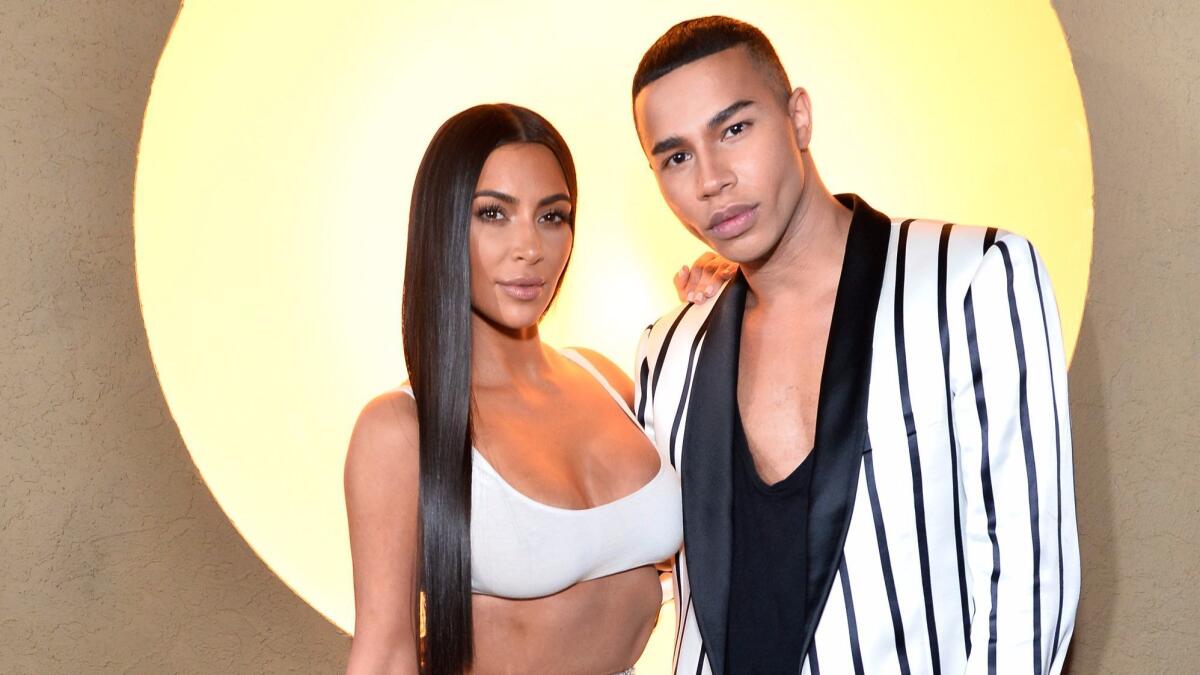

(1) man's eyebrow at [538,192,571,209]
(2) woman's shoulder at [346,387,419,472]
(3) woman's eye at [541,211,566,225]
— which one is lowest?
(2) woman's shoulder at [346,387,419,472]

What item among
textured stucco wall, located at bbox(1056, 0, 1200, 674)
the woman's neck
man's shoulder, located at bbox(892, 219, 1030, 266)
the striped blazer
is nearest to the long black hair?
the woman's neck

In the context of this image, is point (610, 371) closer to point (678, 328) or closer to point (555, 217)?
point (678, 328)

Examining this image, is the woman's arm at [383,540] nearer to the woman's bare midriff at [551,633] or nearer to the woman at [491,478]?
the woman at [491,478]

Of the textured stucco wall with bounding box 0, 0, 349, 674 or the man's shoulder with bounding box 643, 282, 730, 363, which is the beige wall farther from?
the man's shoulder with bounding box 643, 282, 730, 363

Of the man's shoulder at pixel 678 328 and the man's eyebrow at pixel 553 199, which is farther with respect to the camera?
the man's shoulder at pixel 678 328

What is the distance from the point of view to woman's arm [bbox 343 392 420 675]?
6.30ft

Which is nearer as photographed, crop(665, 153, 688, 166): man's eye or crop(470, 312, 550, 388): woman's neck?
crop(665, 153, 688, 166): man's eye

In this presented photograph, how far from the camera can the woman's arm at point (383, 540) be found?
6.30 feet

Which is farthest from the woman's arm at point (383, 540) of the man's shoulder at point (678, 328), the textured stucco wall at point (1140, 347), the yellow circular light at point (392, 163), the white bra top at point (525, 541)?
the textured stucco wall at point (1140, 347)

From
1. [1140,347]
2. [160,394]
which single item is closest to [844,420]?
[1140,347]

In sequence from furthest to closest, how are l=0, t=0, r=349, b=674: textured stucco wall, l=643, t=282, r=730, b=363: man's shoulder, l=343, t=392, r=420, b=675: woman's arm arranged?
l=0, t=0, r=349, b=674: textured stucco wall < l=643, t=282, r=730, b=363: man's shoulder < l=343, t=392, r=420, b=675: woman's arm

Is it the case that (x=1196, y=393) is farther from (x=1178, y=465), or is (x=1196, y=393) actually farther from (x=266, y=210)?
(x=266, y=210)

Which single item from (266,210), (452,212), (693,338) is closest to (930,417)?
(693,338)

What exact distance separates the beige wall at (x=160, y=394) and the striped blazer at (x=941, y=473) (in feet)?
2.42
